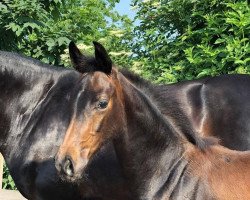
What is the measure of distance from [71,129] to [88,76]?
0.33 m

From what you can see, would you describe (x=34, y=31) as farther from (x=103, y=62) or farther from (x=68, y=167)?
(x=68, y=167)

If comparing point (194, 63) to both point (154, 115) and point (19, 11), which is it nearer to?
point (19, 11)

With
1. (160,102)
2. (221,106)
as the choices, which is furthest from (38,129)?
(221,106)

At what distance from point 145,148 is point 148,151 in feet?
0.09

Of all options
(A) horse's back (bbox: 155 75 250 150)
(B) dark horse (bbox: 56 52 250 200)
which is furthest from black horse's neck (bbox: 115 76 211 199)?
(A) horse's back (bbox: 155 75 250 150)

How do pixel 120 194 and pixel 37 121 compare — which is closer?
pixel 120 194

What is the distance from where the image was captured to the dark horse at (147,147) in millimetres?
3160

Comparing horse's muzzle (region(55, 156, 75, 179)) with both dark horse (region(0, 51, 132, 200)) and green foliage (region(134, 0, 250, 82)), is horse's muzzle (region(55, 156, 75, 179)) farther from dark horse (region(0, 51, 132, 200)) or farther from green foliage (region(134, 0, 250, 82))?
green foliage (region(134, 0, 250, 82))

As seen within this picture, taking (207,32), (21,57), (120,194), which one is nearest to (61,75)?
(21,57)

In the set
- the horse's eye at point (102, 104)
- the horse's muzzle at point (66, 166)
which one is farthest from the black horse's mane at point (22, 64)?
the horse's muzzle at point (66, 166)

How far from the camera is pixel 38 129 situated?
440cm

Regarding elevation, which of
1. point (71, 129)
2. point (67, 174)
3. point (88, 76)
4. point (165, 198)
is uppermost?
point (88, 76)

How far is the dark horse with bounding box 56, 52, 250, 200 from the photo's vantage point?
316 cm

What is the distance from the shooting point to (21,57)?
15.3ft
